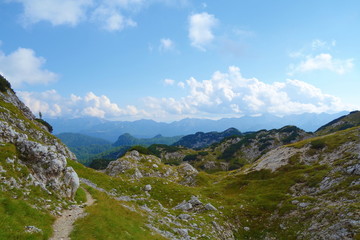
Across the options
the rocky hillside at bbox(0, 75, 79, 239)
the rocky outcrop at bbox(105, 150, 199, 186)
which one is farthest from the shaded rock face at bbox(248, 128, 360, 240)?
the rocky hillside at bbox(0, 75, 79, 239)

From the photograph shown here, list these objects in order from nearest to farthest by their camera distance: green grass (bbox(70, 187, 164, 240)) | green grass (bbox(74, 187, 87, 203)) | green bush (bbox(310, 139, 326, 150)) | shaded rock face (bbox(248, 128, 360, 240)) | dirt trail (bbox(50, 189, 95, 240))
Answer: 1. dirt trail (bbox(50, 189, 95, 240))
2. green grass (bbox(70, 187, 164, 240))
3. green grass (bbox(74, 187, 87, 203))
4. shaded rock face (bbox(248, 128, 360, 240))
5. green bush (bbox(310, 139, 326, 150))

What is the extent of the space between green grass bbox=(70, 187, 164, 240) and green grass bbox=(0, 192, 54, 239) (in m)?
2.37

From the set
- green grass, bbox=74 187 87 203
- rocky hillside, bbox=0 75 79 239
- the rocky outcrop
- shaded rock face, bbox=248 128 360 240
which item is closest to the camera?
rocky hillside, bbox=0 75 79 239

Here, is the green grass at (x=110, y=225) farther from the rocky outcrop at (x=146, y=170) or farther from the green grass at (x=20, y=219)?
the rocky outcrop at (x=146, y=170)

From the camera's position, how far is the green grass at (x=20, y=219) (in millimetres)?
14633

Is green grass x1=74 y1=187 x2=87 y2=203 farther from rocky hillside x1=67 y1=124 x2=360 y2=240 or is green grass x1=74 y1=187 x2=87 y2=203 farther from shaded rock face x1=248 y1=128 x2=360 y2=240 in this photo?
shaded rock face x1=248 y1=128 x2=360 y2=240

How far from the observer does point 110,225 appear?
21.5 metres

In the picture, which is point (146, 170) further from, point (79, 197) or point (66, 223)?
point (66, 223)

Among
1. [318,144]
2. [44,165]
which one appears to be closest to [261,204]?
[44,165]

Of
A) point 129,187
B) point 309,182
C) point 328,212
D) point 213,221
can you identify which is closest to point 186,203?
point 213,221

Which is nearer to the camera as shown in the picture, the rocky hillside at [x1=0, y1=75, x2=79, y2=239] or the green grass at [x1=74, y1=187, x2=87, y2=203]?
the rocky hillside at [x1=0, y1=75, x2=79, y2=239]

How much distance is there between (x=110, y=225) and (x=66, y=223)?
4083mm

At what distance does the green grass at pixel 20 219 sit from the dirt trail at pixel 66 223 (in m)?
0.54

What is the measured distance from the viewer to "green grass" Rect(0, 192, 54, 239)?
48.0 feet
